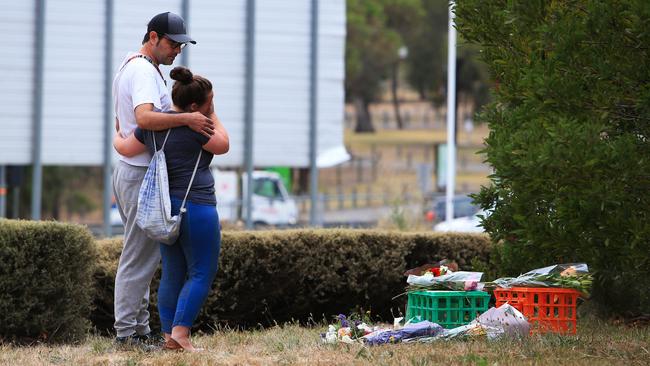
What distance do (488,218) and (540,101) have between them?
73.2 inches

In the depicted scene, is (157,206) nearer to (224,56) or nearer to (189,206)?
(189,206)

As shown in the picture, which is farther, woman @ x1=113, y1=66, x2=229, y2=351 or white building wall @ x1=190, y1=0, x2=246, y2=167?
white building wall @ x1=190, y1=0, x2=246, y2=167

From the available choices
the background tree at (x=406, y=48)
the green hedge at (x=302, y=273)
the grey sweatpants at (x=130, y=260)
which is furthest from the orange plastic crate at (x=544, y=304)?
the background tree at (x=406, y=48)

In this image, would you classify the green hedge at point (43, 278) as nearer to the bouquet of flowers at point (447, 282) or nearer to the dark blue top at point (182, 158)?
the dark blue top at point (182, 158)

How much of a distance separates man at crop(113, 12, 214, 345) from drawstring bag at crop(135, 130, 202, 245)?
23cm

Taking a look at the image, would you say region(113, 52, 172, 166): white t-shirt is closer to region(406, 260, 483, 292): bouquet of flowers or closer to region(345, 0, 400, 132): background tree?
region(406, 260, 483, 292): bouquet of flowers

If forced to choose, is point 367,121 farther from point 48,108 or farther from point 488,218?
point 488,218

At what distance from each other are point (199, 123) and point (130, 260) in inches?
37.1

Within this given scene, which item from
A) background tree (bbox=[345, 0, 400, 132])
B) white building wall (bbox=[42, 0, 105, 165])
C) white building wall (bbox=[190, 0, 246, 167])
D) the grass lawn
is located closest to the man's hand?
the grass lawn

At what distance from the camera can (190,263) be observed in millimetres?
6242

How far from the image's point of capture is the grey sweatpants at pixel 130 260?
6438 millimetres

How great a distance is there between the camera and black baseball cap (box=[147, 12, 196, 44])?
641 centimetres

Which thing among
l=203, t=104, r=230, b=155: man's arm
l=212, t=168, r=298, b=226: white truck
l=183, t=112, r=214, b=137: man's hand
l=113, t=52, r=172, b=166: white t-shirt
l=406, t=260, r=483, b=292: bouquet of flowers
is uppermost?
l=113, t=52, r=172, b=166: white t-shirt

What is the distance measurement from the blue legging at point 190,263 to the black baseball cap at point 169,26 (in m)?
0.93
